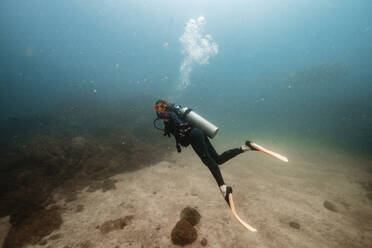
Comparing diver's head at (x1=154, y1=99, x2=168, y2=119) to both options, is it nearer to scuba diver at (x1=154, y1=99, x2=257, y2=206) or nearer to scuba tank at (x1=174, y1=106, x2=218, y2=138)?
scuba diver at (x1=154, y1=99, x2=257, y2=206)

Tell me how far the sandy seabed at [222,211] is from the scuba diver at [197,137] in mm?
1747

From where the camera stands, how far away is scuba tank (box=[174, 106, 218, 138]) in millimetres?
4883

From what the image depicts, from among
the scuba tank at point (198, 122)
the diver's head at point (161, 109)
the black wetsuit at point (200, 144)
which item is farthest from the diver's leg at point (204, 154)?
the diver's head at point (161, 109)

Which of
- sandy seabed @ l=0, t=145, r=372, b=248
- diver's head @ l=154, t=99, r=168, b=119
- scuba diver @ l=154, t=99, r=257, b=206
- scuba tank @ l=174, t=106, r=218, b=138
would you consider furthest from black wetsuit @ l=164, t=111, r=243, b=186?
sandy seabed @ l=0, t=145, r=372, b=248

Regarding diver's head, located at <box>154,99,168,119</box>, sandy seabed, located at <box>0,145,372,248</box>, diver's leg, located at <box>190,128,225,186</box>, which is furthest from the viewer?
diver's head, located at <box>154,99,168,119</box>

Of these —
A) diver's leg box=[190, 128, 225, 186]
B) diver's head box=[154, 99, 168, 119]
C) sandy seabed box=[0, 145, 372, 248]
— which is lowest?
sandy seabed box=[0, 145, 372, 248]

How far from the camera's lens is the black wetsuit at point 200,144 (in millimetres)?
4039

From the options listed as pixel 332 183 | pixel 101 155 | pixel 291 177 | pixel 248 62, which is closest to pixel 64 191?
pixel 101 155

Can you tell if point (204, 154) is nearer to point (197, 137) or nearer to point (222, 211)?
point (197, 137)

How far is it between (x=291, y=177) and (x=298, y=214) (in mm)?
4612

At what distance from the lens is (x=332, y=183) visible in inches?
333

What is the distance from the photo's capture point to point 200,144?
4.18 m

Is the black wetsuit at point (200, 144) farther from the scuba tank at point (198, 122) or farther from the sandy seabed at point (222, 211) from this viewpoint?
the sandy seabed at point (222, 211)

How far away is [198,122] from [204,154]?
123cm
